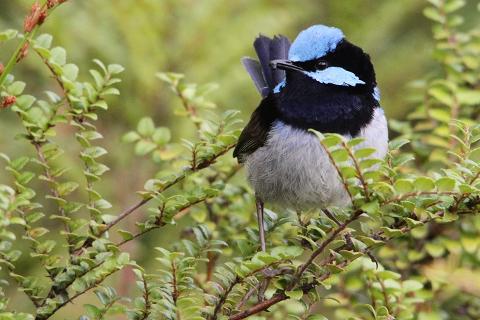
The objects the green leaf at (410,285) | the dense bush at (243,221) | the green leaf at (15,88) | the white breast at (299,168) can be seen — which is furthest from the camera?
the white breast at (299,168)

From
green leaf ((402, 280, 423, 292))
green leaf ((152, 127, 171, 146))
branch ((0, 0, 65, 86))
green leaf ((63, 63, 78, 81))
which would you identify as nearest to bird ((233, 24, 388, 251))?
green leaf ((152, 127, 171, 146))

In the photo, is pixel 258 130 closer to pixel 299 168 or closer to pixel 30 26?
pixel 299 168

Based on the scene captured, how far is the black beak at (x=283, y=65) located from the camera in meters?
3.07

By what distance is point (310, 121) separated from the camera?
10.0 feet

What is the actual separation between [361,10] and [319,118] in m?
1.48

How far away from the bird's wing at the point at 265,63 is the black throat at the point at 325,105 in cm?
67

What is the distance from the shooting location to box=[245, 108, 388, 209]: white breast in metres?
3.00

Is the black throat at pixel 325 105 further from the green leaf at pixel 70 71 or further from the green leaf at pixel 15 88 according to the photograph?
the green leaf at pixel 15 88

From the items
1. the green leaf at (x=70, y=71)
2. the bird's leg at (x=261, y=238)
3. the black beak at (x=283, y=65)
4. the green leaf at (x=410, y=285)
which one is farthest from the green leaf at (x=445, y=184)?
the black beak at (x=283, y=65)

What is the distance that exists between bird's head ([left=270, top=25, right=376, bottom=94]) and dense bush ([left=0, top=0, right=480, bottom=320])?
26 centimetres

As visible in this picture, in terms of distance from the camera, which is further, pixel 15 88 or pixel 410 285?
pixel 410 285

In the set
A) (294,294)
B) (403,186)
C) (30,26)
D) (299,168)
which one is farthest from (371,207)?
(299,168)

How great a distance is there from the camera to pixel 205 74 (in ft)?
13.1

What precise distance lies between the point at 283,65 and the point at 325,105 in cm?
21
